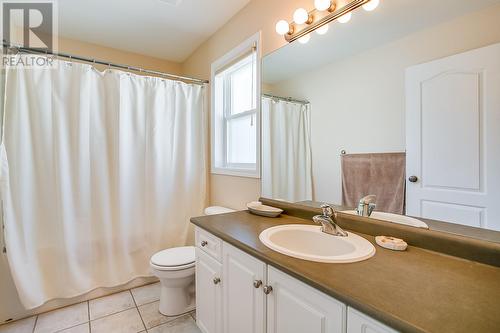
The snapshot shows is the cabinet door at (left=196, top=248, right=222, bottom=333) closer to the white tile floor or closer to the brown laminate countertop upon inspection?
the white tile floor

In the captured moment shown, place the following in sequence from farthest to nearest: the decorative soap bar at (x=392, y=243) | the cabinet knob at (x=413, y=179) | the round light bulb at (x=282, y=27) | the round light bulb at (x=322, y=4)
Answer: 1. the round light bulb at (x=282, y=27)
2. the round light bulb at (x=322, y=4)
3. the cabinet knob at (x=413, y=179)
4. the decorative soap bar at (x=392, y=243)

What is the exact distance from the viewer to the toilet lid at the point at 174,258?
5.87 ft

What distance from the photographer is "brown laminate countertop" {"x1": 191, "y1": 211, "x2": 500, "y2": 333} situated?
0.58 metres

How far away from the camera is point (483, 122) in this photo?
35.3 inches

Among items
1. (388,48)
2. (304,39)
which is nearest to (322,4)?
(304,39)

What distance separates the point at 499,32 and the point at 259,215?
1.41 meters

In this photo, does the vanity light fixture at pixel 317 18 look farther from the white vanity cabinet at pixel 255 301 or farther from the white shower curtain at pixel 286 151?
the white vanity cabinet at pixel 255 301

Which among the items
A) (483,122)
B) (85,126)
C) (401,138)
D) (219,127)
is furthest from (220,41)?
(483,122)

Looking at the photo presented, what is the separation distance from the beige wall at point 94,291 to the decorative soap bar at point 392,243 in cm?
213

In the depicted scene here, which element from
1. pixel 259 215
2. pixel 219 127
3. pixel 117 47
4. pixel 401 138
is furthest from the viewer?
pixel 117 47

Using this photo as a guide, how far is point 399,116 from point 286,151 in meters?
0.75

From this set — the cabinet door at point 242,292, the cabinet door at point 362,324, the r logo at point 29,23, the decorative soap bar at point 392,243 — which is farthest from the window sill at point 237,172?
the r logo at point 29,23

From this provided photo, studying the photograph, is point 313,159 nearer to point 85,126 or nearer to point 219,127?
point 219,127

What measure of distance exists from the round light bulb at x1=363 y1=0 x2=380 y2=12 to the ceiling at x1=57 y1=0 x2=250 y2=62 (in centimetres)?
107
